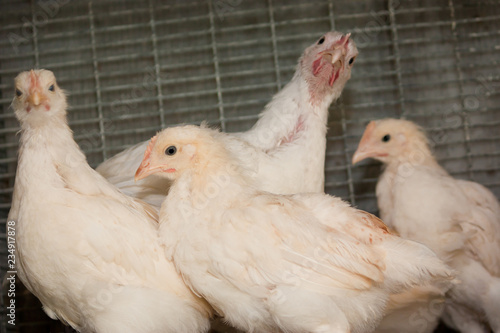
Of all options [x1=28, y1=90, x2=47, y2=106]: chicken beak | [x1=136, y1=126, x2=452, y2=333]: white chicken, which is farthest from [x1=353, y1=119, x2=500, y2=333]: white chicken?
[x1=28, y1=90, x2=47, y2=106]: chicken beak

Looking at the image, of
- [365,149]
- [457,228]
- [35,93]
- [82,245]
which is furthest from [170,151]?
[457,228]

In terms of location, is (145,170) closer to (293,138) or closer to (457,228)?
(293,138)

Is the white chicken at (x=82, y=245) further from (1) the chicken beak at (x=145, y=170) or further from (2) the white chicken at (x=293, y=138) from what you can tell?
(2) the white chicken at (x=293, y=138)

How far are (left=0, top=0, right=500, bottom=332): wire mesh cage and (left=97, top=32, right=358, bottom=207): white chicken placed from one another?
0.54 meters

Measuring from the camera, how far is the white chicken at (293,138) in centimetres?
273

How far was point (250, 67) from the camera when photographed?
3.86 metres

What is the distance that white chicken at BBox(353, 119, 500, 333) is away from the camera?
9.42ft

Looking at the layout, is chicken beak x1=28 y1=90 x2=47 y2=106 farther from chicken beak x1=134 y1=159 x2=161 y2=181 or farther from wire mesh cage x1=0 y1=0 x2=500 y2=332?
wire mesh cage x1=0 y1=0 x2=500 y2=332

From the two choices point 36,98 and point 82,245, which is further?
point 36,98

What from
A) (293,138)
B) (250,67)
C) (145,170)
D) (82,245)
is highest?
(250,67)

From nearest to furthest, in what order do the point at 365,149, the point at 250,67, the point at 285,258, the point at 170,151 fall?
the point at 285,258 → the point at 170,151 → the point at 365,149 → the point at 250,67

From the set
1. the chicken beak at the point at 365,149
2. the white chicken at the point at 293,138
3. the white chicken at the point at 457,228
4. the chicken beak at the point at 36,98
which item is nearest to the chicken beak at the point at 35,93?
the chicken beak at the point at 36,98

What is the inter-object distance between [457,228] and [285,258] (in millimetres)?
1318

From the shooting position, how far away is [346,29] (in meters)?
3.89
